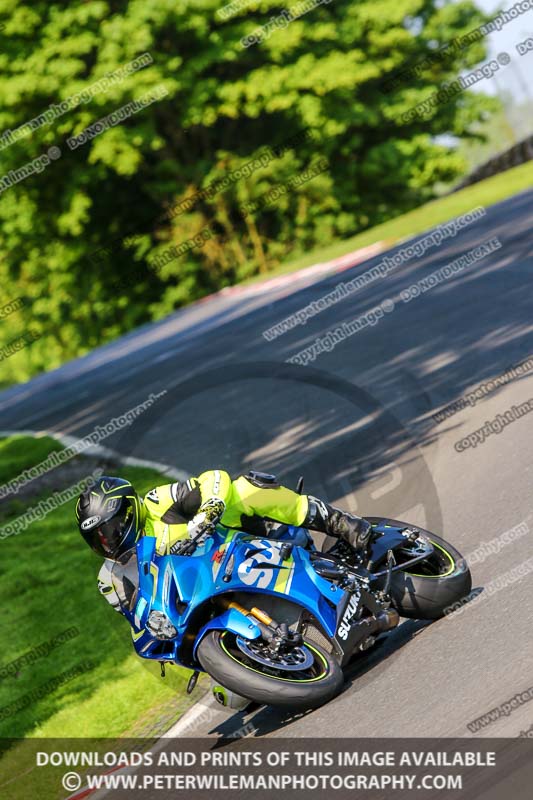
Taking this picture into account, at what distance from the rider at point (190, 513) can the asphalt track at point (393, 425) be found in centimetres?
95

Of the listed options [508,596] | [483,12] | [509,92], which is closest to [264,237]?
[509,92]

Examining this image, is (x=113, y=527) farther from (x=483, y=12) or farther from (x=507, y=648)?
(x=483, y=12)

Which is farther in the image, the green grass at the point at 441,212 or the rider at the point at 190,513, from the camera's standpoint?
the green grass at the point at 441,212

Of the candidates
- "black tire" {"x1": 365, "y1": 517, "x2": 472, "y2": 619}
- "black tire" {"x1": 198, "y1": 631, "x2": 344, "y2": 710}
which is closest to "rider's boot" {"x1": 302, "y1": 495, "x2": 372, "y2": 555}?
"black tire" {"x1": 365, "y1": 517, "x2": 472, "y2": 619}

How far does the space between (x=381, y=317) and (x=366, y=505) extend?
268 inches

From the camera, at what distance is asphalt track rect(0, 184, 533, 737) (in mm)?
6141

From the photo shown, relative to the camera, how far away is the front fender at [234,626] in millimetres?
6109

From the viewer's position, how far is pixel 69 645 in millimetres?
9930

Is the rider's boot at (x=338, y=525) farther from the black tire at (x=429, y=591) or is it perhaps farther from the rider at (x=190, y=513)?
the black tire at (x=429, y=591)

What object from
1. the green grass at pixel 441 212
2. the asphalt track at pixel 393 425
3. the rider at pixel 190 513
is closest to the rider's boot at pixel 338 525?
the rider at pixel 190 513

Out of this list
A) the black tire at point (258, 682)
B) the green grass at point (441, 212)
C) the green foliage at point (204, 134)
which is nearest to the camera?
the black tire at point (258, 682)

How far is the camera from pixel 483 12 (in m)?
41.1

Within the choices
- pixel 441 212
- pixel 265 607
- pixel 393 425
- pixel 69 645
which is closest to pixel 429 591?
pixel 265 607

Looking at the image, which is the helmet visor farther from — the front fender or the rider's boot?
the rider's boot
